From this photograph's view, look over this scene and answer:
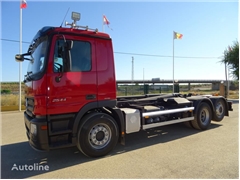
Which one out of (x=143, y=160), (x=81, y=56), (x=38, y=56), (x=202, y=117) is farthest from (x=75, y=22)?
(x=202, y=117)

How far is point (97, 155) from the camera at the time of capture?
421 centimetres

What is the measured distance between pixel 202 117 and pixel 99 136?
4.37 m

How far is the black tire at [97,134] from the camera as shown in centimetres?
406

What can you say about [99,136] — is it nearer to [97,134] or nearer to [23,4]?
[97,134]

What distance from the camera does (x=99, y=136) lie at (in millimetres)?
4305

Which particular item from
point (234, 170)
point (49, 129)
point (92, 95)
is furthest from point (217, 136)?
point (49, 129)

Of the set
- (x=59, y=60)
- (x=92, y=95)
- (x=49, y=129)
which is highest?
(x=59, y=60)

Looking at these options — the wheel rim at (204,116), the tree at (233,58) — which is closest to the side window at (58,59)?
the wheel rim at (204,116)

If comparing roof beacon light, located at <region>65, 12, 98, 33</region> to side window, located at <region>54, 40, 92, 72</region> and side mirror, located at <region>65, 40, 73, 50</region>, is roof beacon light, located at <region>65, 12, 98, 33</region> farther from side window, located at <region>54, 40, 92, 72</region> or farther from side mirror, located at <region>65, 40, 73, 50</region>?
side mirror, located at <region>65, 40, 73, 50</region>

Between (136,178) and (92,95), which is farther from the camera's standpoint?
(92,95)

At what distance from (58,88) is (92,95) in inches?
31.2

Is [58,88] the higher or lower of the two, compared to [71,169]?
higher

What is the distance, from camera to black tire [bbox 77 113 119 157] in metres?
4.06

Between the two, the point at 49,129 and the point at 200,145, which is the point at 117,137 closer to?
the point at 49,129
